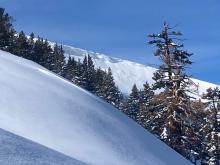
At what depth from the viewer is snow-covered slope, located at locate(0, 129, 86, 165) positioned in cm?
646

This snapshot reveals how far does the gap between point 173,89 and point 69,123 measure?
19197 millimetres

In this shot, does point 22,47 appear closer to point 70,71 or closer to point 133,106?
point 70,71

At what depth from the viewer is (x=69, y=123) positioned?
10.2 m

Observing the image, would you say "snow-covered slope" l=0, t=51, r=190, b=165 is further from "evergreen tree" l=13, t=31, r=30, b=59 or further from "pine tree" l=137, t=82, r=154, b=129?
"evergreen tree" l=13, t=31, r=30, b=59

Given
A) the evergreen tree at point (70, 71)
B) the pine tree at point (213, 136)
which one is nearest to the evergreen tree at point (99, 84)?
the evergreen tree at point (70, 71)

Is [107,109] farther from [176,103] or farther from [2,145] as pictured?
[176,103]

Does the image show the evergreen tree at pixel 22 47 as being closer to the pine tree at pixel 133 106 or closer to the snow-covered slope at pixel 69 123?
the pine tree at pixel 133 106

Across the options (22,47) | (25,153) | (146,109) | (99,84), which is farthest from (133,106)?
(25,153)

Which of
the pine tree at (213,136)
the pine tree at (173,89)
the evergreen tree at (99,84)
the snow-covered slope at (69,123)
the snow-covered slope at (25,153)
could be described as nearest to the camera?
the snow-covered slope at (25,153)

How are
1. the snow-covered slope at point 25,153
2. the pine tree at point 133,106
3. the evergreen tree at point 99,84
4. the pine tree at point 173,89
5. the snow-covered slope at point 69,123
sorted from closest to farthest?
the snow-covered slope at point 25,153 < the snow-covered slope at point 69,123 < the pine tree at point 173,89 < the evergreen tree at point 99,84 < the pine tree at point 133,106

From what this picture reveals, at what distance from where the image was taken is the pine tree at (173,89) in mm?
27844

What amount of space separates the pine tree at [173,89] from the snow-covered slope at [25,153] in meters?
20.1

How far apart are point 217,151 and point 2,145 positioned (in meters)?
36.6

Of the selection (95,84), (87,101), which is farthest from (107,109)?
(95,84)
